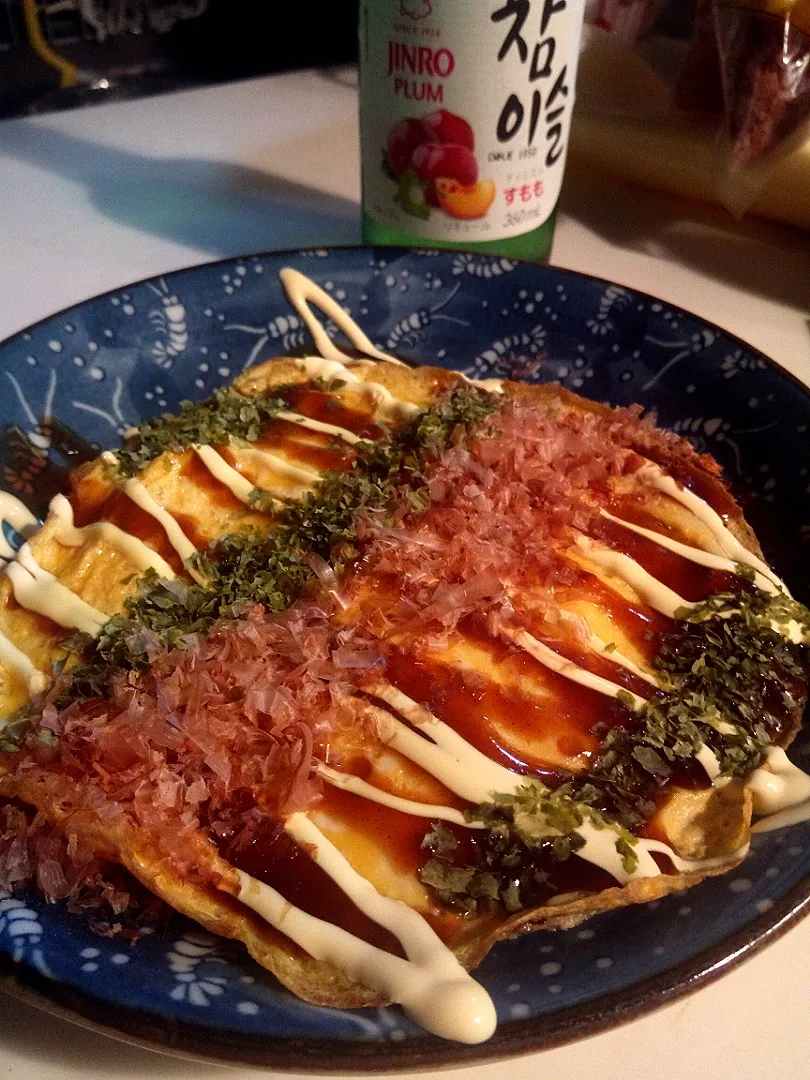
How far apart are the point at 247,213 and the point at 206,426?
4.53 ft

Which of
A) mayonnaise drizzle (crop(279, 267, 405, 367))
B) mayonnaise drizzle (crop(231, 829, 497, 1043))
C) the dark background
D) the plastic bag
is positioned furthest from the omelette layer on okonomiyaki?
the dark background

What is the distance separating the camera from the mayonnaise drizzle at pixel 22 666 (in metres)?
1.25

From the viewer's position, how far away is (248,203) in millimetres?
2771

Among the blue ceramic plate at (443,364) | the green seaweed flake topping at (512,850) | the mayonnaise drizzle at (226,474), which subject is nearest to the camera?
the blue ceramic plate at (443,364)

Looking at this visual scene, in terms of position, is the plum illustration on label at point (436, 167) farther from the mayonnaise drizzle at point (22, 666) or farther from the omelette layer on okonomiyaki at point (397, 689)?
the mayonnaise drizzle at point (22, 666)

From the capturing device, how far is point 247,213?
2725 millimetres

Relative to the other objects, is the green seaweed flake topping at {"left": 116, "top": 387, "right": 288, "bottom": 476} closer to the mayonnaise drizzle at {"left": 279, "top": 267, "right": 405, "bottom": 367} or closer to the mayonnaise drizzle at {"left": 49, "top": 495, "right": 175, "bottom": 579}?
the mayonnaise drizzle at {"left": 49, "top": 495, "right": 175, "bottom": 579}

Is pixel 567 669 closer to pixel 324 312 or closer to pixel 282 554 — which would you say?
pixel 282 554

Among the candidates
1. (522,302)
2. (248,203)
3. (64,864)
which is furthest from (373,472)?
(248,203)

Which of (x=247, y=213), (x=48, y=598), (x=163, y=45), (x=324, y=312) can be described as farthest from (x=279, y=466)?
(x=163, y=45)

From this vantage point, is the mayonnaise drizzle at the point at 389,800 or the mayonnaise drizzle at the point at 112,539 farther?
the mayonnaise drizzle at the point at 112,539

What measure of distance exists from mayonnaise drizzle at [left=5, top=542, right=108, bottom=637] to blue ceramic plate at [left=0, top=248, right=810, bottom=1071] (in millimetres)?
261

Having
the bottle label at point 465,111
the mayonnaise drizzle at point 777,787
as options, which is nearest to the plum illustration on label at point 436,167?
the bottle label at point 465,111

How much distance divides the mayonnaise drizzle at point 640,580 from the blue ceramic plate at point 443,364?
0.29 metres
